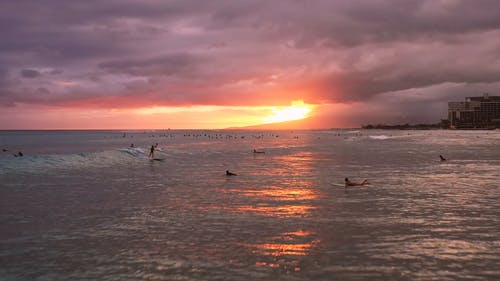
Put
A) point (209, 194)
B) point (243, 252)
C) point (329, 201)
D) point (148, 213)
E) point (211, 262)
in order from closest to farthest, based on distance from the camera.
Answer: point (211, 262), point (243, 252), point (148, 213), point (329, 201), point (209, 194)

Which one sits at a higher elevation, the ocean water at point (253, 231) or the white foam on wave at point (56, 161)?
the white foam on wave at point (56, 161)

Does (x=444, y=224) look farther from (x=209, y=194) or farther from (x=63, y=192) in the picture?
(x=63, y=192)

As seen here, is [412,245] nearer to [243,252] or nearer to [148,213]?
[243,252]

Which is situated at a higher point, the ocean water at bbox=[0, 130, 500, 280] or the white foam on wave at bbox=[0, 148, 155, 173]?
the white foam on wave at bbox=[0, 148, 155, 173]

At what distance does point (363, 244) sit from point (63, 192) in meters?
19.2

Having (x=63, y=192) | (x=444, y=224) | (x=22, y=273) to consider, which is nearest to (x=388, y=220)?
(x=444, y=224)

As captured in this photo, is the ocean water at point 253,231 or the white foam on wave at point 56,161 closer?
the ocean water at point 253,231

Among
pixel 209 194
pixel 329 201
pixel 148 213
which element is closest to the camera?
pixel 148 213

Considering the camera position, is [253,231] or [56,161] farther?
[56,161]

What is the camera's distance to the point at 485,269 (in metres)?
10.3

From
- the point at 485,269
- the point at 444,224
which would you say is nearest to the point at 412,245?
the point at 485,269

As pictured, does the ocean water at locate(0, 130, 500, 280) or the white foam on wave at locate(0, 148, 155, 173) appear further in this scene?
the white foam on wave at locate(0, 148, 155, 173)

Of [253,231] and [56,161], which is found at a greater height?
[56,161]

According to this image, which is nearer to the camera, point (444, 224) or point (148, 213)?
point (444, 224)
